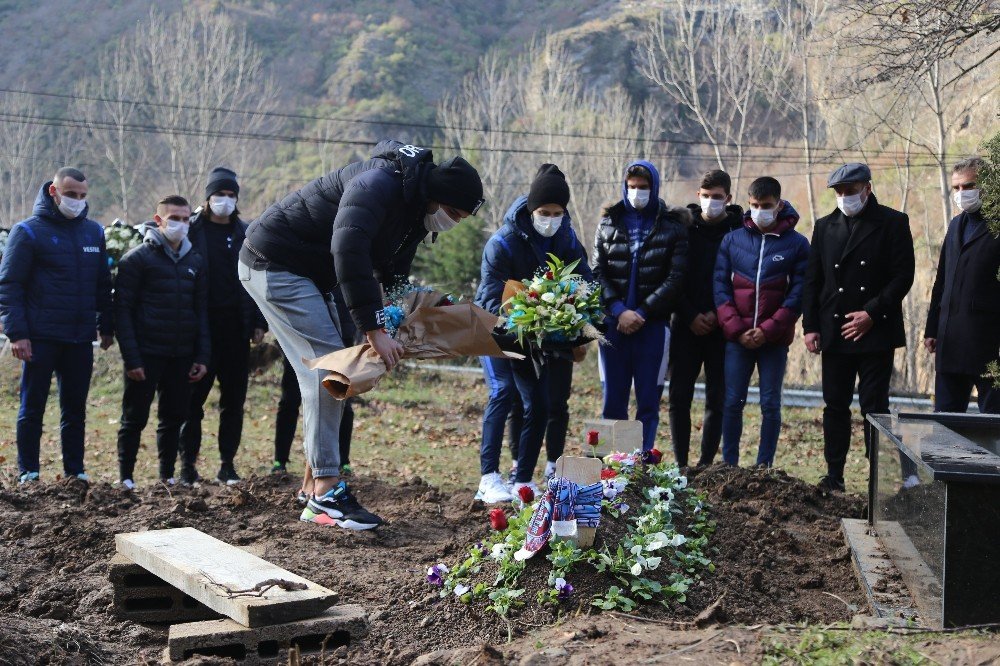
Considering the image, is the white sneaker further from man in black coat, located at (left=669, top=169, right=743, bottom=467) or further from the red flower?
the red flower

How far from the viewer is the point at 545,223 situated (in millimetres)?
6840

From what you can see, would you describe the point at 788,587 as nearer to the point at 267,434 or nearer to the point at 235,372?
the point at 235,372

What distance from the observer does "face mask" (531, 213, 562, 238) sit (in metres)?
6.83

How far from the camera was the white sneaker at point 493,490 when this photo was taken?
6434 millimetres

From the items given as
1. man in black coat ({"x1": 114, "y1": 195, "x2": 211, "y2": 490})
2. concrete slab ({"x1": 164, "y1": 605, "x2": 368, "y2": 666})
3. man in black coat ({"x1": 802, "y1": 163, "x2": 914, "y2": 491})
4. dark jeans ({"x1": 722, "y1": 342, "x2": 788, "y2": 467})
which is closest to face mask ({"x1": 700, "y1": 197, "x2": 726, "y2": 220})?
man in black coat ({"x1": 802, "y1": 163, "x2": 914, "y2": 491})

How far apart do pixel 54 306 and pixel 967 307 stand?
6239 millimetres

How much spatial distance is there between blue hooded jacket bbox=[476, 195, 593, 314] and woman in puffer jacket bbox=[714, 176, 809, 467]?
1101 mm

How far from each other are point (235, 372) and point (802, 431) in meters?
7.22

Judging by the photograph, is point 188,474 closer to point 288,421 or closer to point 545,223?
point 288,421

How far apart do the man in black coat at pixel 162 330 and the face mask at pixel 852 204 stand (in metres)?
4.65

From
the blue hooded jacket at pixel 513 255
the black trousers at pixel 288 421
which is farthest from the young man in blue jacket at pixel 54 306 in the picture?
the blue hooded jacket at pixel 513 255

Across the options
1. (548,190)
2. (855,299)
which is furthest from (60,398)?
(855,299)

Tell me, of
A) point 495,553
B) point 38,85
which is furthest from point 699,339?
point 38,85

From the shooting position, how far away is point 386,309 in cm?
516
